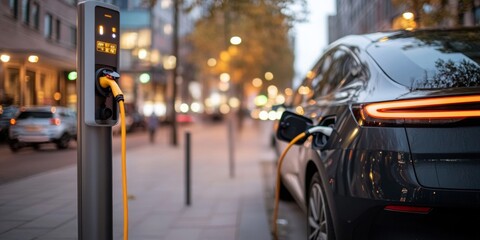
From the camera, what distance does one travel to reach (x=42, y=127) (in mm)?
3736

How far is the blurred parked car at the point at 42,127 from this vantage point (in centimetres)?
359

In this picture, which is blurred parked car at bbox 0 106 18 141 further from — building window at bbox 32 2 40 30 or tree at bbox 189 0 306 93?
tree at bbox 189 0 306 93

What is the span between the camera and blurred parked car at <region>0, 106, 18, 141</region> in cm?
345

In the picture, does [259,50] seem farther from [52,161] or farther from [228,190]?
[52,161]

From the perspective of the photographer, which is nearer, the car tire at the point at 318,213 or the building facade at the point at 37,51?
the car tire at the point at 318,213

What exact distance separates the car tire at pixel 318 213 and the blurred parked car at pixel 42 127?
6.48 ft

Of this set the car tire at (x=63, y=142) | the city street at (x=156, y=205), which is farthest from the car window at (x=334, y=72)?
the car tire at (x=63, y=142)

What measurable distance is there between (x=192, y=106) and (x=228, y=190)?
183 feet

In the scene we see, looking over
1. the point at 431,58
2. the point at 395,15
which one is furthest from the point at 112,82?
the point at 395,15

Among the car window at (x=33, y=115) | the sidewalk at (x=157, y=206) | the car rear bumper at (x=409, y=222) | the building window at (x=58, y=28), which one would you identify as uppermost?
the building window at (x=58, y=28)

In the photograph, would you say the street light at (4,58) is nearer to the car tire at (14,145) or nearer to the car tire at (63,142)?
the car tire at (14,145)

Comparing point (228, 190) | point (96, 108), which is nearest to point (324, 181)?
point (96, 108)

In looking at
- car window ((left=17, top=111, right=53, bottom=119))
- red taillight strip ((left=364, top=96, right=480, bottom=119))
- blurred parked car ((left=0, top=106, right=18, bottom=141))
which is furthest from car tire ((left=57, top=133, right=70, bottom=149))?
red taillight strip ((left=364, top=96, right=480, bottom=119))

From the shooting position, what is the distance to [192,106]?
63.2m
